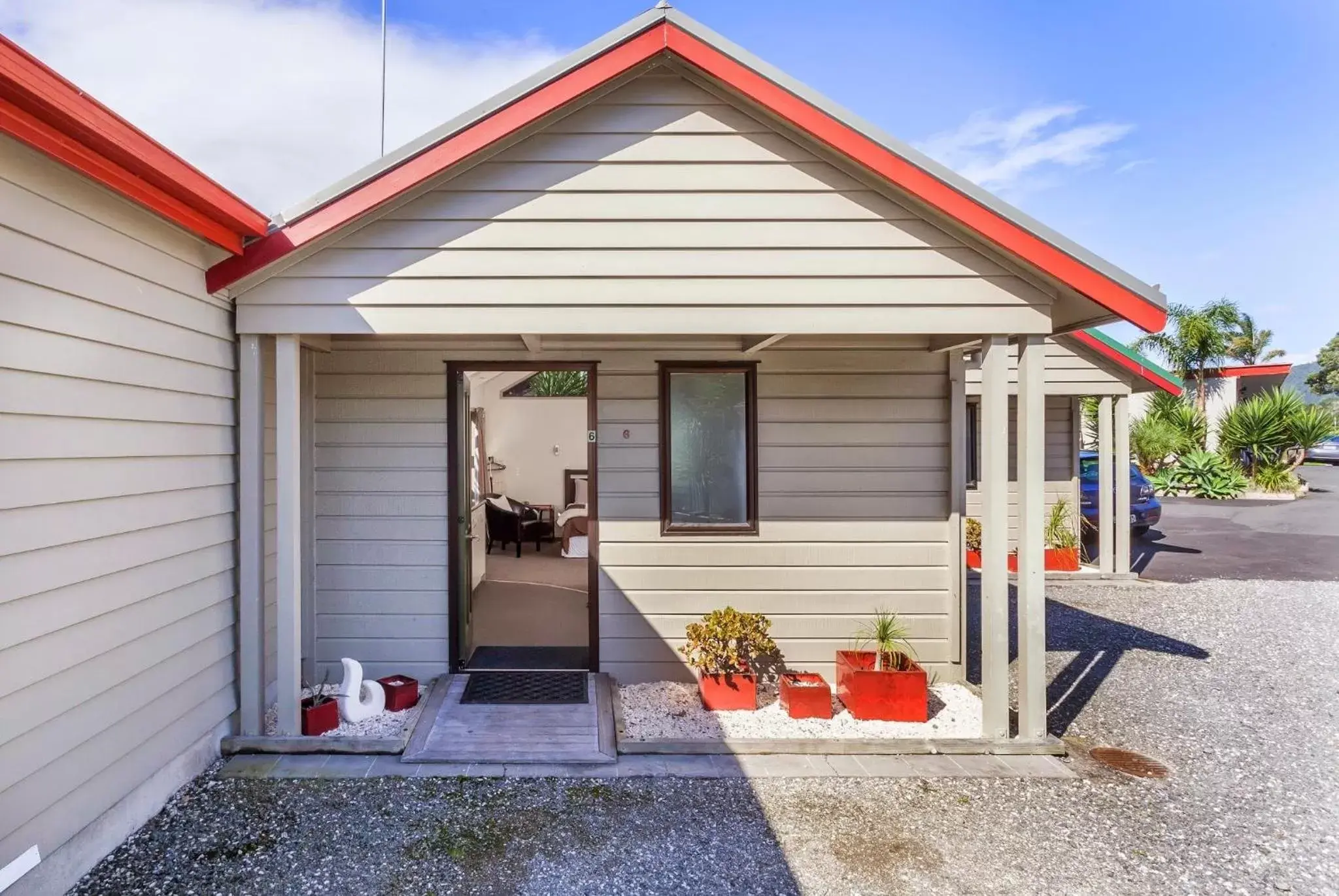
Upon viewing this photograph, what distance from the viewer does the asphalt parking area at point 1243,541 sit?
9156 millimetres

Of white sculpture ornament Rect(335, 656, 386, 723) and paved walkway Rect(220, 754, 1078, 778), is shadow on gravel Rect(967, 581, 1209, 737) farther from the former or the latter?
white sculpture ornament Rect(335, 656, 386, 723)

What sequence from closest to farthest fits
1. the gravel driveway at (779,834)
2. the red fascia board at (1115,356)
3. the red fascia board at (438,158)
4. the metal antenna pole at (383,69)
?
1. the gravel driveway at (779,834)
2. the red fascia board at (438,158)
3. the metal antenna pole at (383,69)
4. the red fascia board at (1115,356)

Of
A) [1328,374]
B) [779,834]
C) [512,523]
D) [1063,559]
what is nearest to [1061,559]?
[1063,559]

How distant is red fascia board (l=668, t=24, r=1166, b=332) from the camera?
142 inches

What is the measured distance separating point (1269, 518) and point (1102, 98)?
8.66 m

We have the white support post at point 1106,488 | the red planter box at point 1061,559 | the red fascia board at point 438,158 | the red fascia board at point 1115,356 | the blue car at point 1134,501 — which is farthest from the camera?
the blue car at point 1134,501

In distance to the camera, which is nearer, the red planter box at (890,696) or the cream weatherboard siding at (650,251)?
the cream weatherboard siding at (650,251)

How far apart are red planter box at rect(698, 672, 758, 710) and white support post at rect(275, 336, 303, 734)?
2362 mm

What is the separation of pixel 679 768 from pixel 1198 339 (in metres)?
21.1

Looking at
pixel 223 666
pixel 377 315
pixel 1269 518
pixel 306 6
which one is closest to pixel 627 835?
pixel 223 666

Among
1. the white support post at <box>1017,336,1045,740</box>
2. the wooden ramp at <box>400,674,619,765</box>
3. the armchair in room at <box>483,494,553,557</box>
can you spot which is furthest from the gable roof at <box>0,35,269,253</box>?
the armchair in room at <box>483,494,553,557</box>

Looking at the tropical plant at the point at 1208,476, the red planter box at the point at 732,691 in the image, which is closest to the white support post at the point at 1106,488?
the red planter box at the point at 732,691

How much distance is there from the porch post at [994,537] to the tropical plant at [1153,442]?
1626 cm

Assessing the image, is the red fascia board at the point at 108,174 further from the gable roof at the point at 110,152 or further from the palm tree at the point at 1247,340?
the palm tree at the point at 1247,340
